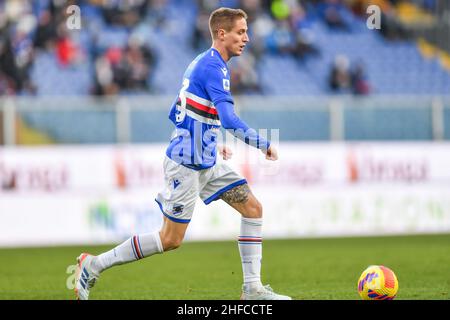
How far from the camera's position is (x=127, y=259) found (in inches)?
297

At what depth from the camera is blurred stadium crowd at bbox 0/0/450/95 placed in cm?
1931

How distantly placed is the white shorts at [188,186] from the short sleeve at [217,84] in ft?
2.21

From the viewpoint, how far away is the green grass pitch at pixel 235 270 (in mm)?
8484

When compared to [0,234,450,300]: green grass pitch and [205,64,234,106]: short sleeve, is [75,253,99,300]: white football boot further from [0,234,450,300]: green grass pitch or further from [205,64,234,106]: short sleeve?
[205,64,234,106]: short sleeve

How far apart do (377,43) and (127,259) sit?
1691 centimetres

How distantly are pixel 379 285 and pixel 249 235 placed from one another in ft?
3.86

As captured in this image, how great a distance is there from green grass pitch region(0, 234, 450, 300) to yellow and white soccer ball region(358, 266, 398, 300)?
309mm

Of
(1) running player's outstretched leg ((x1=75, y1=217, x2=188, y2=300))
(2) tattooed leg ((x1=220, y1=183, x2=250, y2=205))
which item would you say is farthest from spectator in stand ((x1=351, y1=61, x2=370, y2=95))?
(1) running player's outstretched leg ((x1=75, y1=217, x2=188, y2=300))

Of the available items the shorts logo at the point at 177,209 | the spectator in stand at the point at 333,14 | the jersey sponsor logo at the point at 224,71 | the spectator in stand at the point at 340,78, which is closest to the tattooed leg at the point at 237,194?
the shorts logo at the point at 177,209

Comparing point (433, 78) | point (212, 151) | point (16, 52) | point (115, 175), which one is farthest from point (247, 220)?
point (433, 78)

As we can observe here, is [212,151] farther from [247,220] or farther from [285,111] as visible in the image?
[285,111]

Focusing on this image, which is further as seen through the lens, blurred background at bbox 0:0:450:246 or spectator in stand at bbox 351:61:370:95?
spectator in stand at bbox 351:61:370:95

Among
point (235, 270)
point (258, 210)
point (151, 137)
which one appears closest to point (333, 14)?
point (151, 137)

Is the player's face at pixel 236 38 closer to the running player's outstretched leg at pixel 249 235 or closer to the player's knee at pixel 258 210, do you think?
the running player's outstretched leg at pixel 249 235
